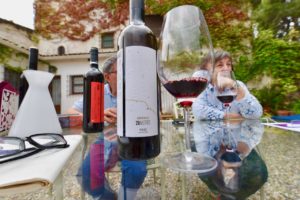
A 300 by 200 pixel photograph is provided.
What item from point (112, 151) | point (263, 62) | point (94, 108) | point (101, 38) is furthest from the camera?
point (101, 38)

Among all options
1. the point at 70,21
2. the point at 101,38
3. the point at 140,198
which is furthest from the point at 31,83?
the point at 70,21

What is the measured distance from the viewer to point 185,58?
1.49 feet

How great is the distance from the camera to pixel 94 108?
71 centimetres

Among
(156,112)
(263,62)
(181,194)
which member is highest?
(263,62)

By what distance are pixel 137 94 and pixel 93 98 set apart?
1.17 feet

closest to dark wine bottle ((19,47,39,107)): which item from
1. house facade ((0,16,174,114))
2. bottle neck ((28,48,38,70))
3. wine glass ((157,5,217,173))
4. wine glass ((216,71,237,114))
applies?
bottle neck ((28,48,38,70))

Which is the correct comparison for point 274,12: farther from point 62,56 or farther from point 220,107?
point 62,56

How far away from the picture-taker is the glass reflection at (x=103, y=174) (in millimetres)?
297

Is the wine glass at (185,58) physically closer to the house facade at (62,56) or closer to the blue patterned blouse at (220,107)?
the blue patterned blouse at (220,107)

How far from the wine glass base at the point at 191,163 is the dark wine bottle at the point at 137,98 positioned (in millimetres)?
45

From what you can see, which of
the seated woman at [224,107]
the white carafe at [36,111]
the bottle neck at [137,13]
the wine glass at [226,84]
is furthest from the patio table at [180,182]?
the seated woman at [224,107]

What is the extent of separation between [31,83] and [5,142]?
235 mm

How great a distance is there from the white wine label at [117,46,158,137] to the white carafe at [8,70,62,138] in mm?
293

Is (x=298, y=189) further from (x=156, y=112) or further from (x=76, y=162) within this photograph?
(x=76, y=162)
